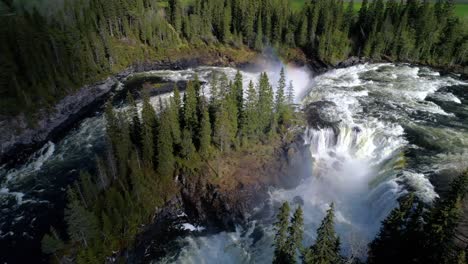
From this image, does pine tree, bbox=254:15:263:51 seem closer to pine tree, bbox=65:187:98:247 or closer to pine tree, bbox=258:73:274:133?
pine tree, bbox=258:73:274:133

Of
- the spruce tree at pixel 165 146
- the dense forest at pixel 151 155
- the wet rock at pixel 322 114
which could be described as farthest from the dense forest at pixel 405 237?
the wet rock at pixel 322 114

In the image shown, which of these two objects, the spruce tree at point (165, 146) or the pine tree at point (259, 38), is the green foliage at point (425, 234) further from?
the pine tree at point (259, 38)


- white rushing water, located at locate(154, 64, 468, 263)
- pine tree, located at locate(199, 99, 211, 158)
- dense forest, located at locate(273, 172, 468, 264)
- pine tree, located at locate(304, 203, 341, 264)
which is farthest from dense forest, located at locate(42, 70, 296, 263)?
pine tree, located at locate(304, 203, 341, 264)

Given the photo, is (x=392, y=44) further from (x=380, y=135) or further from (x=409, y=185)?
(x=409, y=185)

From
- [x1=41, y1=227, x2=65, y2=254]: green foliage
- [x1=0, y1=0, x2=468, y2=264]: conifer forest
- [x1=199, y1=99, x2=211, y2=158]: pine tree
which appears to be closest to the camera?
[x1=41, y1=227, x2=65, y2=254]: green foliage

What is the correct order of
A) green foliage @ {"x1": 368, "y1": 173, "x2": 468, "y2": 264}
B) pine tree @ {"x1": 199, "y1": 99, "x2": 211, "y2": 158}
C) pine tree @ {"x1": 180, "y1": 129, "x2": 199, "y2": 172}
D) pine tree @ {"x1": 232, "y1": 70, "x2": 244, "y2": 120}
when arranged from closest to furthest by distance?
green foliage @ {"x1": 368, "y1": 173, "x2": 468, "y2": 264}, pine tree @ {"x1": 180, "y1": 129, "x2": 199, "y2": 172}, pine tree @ {"x1": 199, "y1": 99, "x2": 211, "y2": 158}, pine tree @ {"x1": 232, "y1": 70, "x2": 244, "y2": 120}
